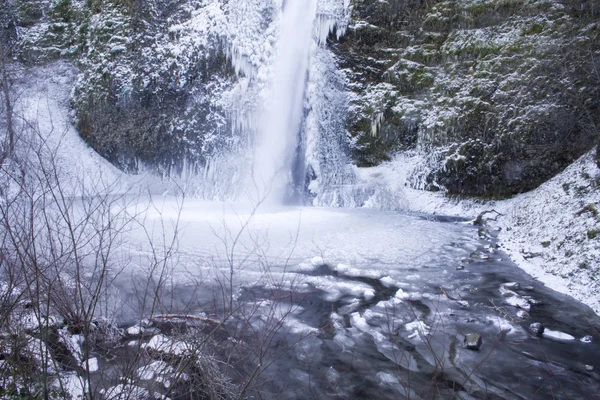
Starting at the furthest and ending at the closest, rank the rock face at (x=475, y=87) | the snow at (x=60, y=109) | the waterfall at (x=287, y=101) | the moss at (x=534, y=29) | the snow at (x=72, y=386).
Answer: the snow at (x=60, y=109) < the waterfall at (x=287, y=101) < the moss at (x=534, y=29) < the rock face at (x=475, y=87) < the snow at (x=72, y=386)

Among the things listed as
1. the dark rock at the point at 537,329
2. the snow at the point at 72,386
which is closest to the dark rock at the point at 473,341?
the dark rock at the point at 537,329

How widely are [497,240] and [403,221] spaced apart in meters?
2.80

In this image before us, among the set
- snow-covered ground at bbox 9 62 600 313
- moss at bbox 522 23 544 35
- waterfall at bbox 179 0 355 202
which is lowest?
snow-covered ground at bbox 9 62 600 313

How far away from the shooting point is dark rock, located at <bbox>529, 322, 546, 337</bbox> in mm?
4496

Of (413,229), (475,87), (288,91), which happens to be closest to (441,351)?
(413,229)

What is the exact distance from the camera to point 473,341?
4156 mm

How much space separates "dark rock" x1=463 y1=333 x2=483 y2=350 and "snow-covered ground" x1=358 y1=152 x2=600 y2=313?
85.3 inches

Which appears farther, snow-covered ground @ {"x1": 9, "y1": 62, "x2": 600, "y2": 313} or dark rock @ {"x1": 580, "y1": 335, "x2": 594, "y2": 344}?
snow-covered ground @ {"x1": 9, "y1": 62, "x2": 600, "y2": 313}

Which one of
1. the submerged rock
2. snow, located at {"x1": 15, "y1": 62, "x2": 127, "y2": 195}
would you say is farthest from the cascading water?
the submerged rock

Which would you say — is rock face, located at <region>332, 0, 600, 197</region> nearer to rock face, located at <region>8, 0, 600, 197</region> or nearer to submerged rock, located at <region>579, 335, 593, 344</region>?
rock face, located at <region>8, 0, 600, 197</region>

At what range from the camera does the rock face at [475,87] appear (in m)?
11.5

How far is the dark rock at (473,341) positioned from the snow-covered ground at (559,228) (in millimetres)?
2167

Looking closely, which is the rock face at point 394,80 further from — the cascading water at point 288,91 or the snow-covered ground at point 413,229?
the snow-covered ground at point 413,229

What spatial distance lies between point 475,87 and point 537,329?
35.1ft
